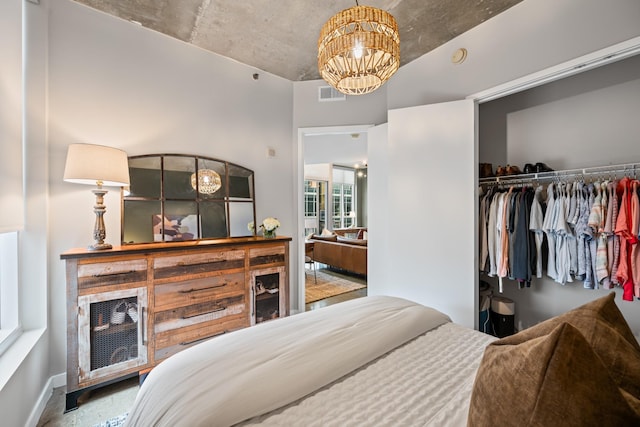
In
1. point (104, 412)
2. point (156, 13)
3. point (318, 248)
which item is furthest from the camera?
point (318, 248)

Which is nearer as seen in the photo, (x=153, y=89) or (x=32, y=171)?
(x=32, y=171)

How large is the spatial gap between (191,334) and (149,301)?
1.42 feet

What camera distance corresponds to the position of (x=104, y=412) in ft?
5.56

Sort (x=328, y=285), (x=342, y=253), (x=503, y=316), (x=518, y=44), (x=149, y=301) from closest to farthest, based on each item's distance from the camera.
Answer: (x=149, y=301) < (x=518, y=44) < (x=503, y=316) < (x=328, y=285) < (x=342, y=253)

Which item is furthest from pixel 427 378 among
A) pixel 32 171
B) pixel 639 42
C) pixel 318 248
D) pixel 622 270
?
pixel 318 248

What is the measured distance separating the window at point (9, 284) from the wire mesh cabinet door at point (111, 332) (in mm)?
382

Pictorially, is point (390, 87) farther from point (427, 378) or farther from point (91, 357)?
point (91, 357)

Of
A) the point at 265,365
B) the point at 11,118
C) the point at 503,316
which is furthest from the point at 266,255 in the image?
the point at 503,316

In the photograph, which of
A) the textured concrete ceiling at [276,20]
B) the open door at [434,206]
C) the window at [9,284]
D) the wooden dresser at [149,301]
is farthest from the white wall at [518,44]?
the window at [9,284]

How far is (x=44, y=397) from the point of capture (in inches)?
69.4

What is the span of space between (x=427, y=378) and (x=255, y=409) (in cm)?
66

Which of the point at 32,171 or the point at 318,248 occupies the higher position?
the point at 32,171

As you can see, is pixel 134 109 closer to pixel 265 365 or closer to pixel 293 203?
pixel 293 203

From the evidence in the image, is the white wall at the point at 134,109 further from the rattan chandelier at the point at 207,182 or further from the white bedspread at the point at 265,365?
the white bedspread at the point at 265,365
